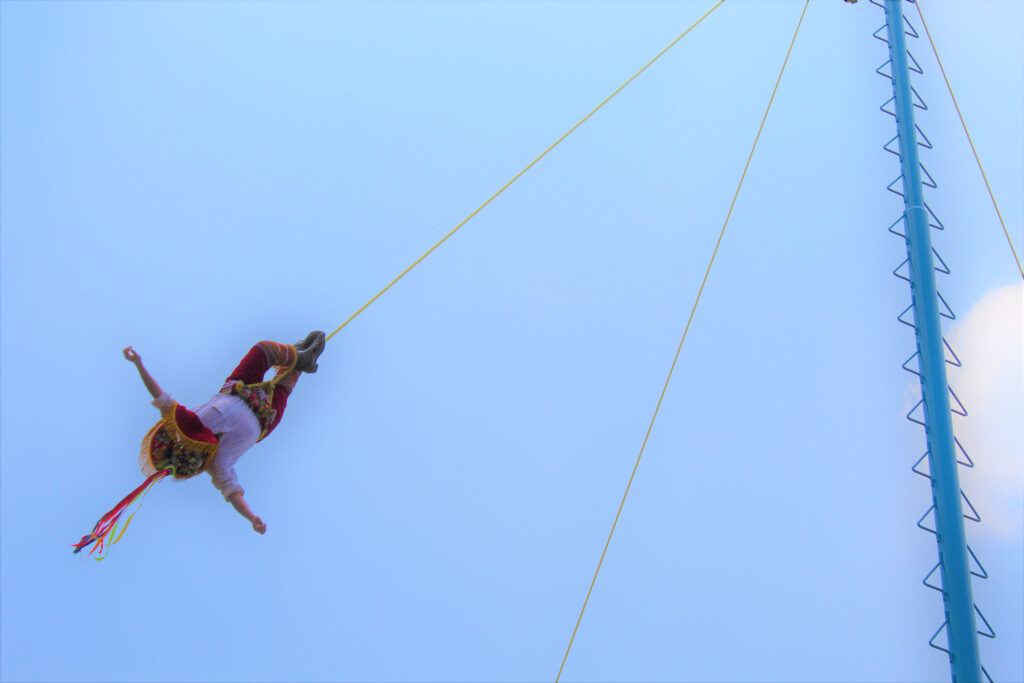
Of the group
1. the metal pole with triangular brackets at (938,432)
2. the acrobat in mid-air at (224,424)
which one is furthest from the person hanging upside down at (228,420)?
the metal pole with triangular brackets at (938,432)

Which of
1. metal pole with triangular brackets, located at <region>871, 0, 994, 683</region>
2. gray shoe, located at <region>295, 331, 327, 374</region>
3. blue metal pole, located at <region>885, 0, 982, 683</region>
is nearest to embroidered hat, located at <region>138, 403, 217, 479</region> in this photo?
gray shoe, located at <region>295, 331, 327, 374</region>

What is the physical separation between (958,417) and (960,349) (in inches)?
29.5

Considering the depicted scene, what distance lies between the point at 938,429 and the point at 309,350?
3.34 m

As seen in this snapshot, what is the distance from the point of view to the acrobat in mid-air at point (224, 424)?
4.06 m

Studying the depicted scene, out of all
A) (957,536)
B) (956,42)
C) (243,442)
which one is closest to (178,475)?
(243,442)

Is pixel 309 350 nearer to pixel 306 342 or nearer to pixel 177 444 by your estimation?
pixel 306 342

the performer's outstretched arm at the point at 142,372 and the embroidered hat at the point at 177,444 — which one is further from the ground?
the performer's outstretched arm at the point at 142,372

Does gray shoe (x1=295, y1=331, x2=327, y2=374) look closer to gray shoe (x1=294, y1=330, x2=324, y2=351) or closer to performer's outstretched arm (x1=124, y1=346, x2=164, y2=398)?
gray shoe (x1=294, y1=330, x2=324, y2=351)

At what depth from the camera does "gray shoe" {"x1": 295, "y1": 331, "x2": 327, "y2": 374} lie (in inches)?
182

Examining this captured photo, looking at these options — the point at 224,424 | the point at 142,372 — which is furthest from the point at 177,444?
the point at 142,372

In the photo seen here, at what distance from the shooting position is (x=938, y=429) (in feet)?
15.6

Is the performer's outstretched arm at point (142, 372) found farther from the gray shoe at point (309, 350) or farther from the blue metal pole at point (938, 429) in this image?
the blue metal pole at point (938, 429)

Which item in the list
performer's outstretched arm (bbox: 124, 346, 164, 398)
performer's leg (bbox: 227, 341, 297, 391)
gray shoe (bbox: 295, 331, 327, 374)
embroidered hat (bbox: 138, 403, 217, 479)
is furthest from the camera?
gray shoe (bbox: 295, 331, 327, 374)

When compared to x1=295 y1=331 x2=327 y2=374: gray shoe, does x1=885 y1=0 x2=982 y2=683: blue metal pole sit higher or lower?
lower
